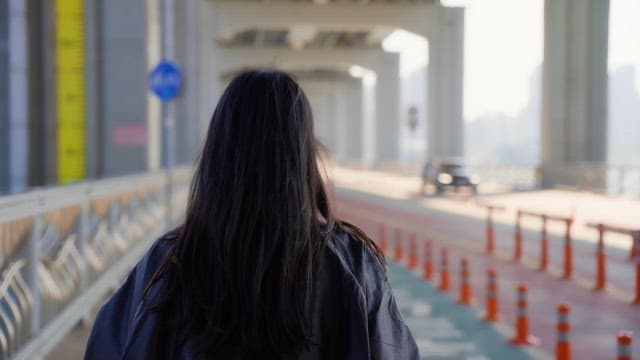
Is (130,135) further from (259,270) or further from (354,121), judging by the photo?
(354,121)

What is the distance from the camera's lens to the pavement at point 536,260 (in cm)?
888

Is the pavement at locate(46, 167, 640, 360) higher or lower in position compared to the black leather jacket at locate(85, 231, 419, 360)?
lower

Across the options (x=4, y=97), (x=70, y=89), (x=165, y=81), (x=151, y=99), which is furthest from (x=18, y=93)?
(x=151, y=99)

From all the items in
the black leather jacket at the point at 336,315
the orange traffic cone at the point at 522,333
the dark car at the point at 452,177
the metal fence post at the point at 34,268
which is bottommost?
the dark car at the point at 452,177

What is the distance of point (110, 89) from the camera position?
16500 mm

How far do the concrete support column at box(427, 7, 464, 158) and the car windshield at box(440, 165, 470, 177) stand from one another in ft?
44.9

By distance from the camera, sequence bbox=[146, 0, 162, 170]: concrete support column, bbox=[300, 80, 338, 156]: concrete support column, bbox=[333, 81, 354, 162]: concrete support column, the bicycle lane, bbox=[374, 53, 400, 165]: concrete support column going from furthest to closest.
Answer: bbox=[300, 80, 338, 156]: concrete support column < bbox=[333, 81, 354, 162]: concrete support column < bbox=[374, 53, 400, 165]: concrete support column < bbox=[146, 0, 162, 170]: concrete support column < the bicycle lane

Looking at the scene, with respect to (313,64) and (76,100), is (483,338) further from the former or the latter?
(313,64)

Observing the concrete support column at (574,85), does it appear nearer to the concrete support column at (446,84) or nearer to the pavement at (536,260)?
the pavement at (536,260)

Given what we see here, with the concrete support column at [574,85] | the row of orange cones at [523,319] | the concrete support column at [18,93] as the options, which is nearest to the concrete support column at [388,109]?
the concrete support column at [574,85]

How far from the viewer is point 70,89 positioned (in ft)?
54.1

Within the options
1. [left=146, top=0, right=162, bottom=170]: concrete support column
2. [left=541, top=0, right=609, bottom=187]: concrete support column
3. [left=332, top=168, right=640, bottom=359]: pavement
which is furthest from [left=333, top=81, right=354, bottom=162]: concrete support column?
[left=146, top=0, right=162, bottom=170]: concrete support column

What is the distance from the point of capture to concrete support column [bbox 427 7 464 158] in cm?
4900

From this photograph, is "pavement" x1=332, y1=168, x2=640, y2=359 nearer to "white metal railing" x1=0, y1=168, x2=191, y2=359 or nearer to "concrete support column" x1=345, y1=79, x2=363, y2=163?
"white metal railing" x1=0, y1=168, x2=191, y2=359
